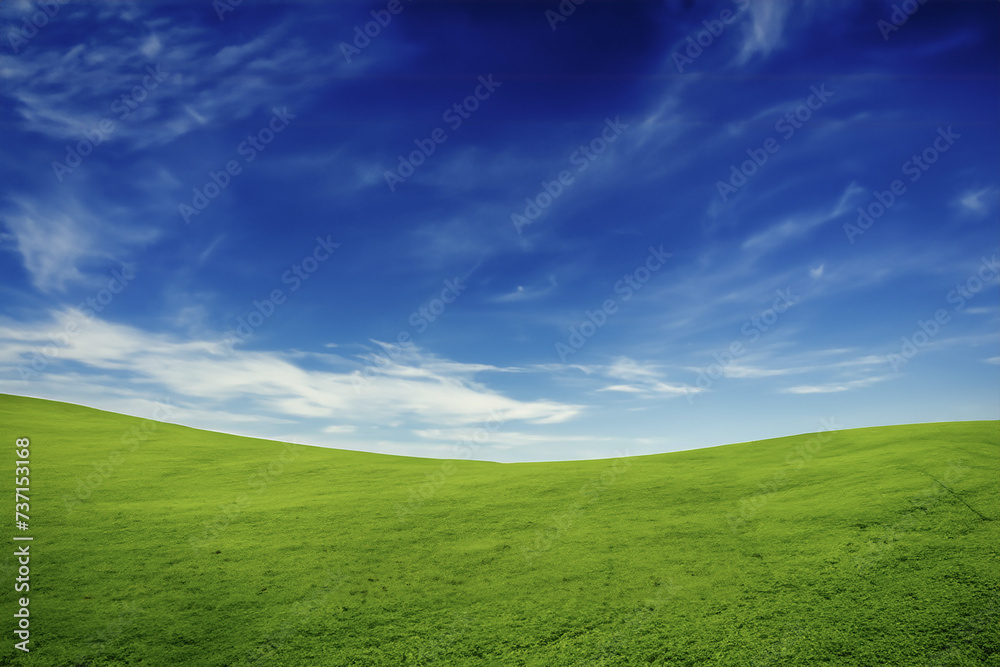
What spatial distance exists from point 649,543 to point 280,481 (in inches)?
608

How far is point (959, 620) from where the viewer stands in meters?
9.23

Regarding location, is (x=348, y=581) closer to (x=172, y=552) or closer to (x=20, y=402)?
(x=172, y=552)

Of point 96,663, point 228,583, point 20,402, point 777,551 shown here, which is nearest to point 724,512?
point 777,551

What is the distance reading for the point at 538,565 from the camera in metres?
12.9

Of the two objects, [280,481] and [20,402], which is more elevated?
[20,402]

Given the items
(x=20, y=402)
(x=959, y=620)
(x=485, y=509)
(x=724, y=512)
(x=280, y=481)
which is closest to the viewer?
(x=959, y=620)

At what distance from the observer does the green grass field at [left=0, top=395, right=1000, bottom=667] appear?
9578mm

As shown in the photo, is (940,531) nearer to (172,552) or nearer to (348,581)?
(348,581)

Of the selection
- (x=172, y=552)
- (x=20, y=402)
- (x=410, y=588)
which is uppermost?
(x=20, y=402)

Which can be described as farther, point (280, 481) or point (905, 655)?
point (280, 481)

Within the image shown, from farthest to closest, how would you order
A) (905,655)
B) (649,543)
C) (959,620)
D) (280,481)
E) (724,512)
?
(280,481)
(724,512)
(649,543)
(959,620)
(905,655)

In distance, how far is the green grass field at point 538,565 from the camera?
9.58 m

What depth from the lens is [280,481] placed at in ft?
71.3

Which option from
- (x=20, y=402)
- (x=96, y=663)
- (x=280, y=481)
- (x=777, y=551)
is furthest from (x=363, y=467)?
(x=20, y=402)
